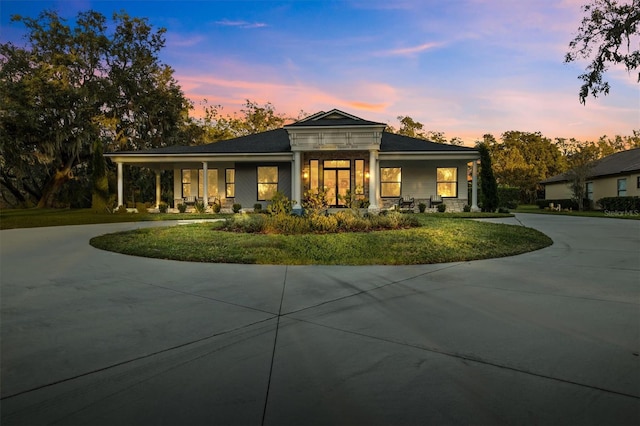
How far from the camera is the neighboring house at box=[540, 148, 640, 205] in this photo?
2292cm

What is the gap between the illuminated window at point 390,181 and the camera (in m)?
20.1

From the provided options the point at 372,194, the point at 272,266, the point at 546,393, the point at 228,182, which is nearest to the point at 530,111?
the point at 372,194

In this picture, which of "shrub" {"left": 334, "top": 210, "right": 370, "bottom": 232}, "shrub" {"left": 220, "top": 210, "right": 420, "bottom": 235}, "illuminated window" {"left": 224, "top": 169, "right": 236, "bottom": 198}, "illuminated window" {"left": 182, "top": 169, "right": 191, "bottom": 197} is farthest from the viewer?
"illuminated window" {"left": 182, "top": 169, "right": 191, "bottom": 197}

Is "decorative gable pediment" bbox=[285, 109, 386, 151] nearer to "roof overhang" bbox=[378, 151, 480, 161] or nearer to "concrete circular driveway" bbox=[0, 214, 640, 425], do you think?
"roof overhang" bbox=[378, 151, 480, 161]

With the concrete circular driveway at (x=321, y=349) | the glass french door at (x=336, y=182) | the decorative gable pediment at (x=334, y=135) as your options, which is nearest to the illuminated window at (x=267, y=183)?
the decorative gable pediment at (x=334, y=135)

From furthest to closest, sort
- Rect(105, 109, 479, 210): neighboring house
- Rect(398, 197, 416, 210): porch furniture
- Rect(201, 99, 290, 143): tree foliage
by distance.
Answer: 1. Rect(201, 99, 290, 143): tree foliage
2. Rect(398, 197, 416, 210): porch furniture
3. Rect(105, 109, 479, 210): neighboring house

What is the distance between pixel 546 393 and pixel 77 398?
2585 millimetres

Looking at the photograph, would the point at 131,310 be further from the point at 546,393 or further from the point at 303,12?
the point at 303,12

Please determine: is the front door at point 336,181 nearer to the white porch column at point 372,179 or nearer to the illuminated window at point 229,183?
the white porch column at point 372,179

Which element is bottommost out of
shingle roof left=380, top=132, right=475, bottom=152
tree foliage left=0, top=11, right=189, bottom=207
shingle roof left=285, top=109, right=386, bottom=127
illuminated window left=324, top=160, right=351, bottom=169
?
illuminated window left=324, top=160, right=351, bottom=169

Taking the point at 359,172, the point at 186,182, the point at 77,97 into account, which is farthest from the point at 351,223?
the point at 77,97

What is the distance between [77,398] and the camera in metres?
1.98

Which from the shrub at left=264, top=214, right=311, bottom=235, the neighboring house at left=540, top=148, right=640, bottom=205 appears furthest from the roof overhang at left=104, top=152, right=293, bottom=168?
the neighboring house at left=540, top=148, right=640, bottom=205

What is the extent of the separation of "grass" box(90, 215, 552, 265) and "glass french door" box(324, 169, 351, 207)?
1008 centimetres
